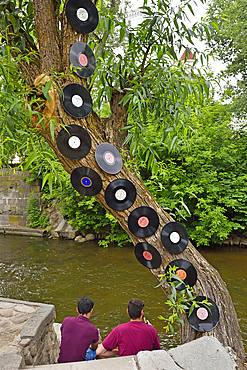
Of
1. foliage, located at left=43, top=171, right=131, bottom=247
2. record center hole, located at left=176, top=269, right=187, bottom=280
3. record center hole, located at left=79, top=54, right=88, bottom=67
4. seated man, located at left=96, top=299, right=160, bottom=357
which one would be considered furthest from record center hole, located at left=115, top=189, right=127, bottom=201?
foliage, located at left=43, top=171, right=131, bottom=247

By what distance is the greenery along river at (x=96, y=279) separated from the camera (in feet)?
16.2

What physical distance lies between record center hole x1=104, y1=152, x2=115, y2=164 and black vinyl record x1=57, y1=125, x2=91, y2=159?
181 mm

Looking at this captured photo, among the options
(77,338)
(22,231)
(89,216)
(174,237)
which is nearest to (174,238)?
(174,237)

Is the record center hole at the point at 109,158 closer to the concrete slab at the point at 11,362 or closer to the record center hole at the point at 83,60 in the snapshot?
→ the record center hole at the point at 83,60

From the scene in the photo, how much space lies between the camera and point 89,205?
966 centimetres

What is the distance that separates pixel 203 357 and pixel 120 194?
1.40 meters

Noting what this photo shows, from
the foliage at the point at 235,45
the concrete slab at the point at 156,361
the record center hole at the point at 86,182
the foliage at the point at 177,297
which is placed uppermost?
the foliage at the point at 235,45

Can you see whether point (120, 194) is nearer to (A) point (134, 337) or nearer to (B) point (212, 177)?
(A) point (134, 337)

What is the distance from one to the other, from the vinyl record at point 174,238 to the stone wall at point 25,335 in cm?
143

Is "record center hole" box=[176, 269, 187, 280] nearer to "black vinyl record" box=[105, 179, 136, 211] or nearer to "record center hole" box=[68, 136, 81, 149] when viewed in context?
"black vinyl record" box=[105, 179, 136, 211]

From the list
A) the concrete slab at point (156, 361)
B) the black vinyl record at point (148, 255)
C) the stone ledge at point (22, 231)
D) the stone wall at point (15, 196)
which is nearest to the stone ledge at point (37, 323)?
the concrete slab at point (156, 361)

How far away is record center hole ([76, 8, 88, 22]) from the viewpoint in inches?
88.7

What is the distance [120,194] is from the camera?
2482 millimetres

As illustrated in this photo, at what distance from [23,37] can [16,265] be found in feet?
22.0
